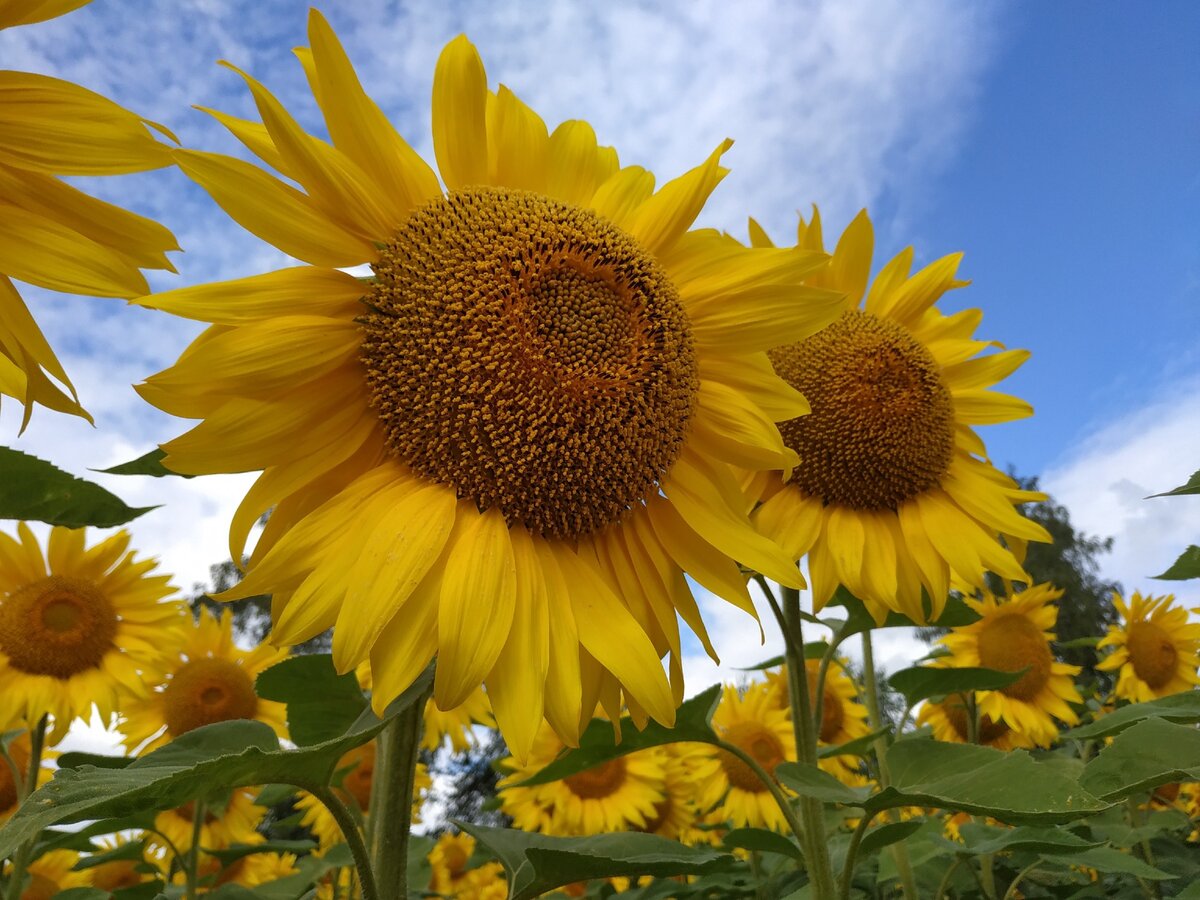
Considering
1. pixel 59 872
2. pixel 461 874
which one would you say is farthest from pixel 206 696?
pixel 461 874

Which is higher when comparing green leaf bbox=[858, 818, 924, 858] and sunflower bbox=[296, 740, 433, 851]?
sunflower bbox=[296, 740, 433, 851]

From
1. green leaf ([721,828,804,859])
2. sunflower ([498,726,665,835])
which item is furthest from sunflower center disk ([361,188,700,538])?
sunflower ([498,726,665,835])

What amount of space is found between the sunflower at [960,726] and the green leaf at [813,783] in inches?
124

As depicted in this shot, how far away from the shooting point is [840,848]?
300 cm

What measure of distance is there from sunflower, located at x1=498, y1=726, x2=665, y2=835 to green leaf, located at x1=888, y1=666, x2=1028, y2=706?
5.97 feet

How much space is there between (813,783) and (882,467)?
93 centimetres

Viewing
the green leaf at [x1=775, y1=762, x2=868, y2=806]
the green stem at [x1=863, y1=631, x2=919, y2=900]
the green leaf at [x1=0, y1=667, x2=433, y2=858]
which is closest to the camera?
the green leaf at [x1=0, y1=667, x2=433, y2=858]

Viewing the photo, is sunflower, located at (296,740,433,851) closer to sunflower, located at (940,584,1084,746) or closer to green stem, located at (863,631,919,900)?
green stem, located at (863,631,919,900)

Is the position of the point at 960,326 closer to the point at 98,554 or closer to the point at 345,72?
the point at 345,72

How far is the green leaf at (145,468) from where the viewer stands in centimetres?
150

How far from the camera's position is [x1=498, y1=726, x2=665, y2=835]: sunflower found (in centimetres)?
442

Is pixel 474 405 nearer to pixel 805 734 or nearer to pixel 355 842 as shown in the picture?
pixel 355 842

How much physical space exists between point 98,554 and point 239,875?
2.09 metres

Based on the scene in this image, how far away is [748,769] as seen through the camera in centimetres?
488
